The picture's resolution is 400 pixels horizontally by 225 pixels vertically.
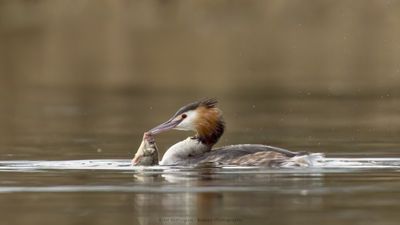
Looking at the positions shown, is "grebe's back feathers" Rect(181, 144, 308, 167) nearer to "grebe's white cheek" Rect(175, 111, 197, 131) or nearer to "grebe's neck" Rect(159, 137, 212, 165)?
"grebe's neck" Rect(159, 137, 212, 165)

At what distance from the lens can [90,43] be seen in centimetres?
6519

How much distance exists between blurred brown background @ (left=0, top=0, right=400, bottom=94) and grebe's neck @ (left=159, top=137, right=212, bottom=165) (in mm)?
16453

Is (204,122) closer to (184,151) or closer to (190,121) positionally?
(190,121)

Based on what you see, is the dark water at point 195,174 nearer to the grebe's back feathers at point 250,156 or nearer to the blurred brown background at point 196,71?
the blurred brown background at point 196,71

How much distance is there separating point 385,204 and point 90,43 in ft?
159

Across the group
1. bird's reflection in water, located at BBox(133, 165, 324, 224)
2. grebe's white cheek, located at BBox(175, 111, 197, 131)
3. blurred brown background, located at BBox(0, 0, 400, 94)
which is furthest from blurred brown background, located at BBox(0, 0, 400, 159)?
bird's reflection in water, located at BBox(133, 165, 324, 224)

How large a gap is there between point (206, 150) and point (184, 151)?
287 mm

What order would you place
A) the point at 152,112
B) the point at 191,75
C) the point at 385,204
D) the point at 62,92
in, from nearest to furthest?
the point at 385,204, the point at 152,112, the point at 62,92, the point at 191,75

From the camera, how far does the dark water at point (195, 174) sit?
16.8 m

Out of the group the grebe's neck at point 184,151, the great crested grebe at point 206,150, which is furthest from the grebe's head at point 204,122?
the grebe's neck at point 184,151

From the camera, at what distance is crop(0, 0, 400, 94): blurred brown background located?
45156mm

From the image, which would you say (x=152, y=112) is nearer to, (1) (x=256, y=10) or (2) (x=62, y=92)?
(2) (x=62, y=92)

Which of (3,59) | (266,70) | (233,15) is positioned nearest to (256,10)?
(233,15)

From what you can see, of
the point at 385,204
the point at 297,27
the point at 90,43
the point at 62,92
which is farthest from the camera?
the point at 297,27
